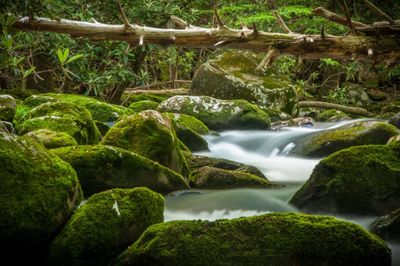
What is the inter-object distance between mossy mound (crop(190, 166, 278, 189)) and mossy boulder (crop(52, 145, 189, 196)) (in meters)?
0.79

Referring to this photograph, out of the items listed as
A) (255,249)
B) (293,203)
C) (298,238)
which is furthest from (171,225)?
(293,203)

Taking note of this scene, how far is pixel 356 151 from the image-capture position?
427 cm

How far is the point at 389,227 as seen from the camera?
3713 mm

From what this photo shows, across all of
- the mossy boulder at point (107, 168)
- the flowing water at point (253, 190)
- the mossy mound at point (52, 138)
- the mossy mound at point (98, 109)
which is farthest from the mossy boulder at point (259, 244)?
the mossy mound at point (98, 109)

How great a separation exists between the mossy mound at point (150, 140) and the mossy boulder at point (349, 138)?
98.7 inches

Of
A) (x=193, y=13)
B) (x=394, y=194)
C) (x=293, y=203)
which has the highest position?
(x=193, y=13)

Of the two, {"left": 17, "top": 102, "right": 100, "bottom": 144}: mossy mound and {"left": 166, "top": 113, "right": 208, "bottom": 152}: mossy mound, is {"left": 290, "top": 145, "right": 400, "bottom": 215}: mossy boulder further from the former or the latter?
{"left": 166, "top": 113, "right": 208, "bottom": 152}: mossy mound

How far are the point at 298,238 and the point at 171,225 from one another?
33.0 inches

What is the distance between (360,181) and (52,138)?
A: 10.5 feet

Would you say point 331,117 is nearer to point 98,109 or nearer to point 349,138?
point 349,138

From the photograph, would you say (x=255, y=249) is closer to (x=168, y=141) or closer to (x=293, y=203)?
(x=293, y=203)

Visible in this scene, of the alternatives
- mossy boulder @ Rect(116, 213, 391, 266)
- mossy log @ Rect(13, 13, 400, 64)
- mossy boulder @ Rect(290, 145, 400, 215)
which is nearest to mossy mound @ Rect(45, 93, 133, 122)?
mossy log @ Rect(13, 13, 400, 64)

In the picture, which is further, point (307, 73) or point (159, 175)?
point (307, 73)

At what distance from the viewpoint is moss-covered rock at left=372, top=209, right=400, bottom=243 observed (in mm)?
3637
